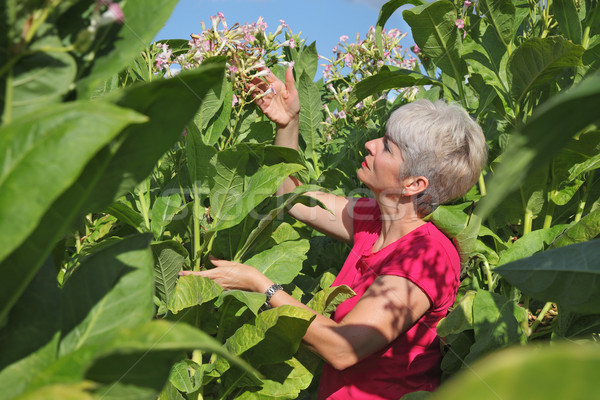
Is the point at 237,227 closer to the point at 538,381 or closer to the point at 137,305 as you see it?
the point at 137,305

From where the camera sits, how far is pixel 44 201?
419 millimetres

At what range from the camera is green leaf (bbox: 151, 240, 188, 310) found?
5.63ft

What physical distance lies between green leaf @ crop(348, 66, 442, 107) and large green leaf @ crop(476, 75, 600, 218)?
186 centimetres

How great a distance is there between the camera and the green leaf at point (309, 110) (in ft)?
9.55

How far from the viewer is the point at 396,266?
1952 millimetres

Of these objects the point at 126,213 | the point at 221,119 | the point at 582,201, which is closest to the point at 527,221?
the point at 582,201

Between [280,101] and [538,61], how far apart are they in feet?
3.25

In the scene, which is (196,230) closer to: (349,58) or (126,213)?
(126,213)

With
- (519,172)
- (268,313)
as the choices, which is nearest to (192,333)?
(519,172)

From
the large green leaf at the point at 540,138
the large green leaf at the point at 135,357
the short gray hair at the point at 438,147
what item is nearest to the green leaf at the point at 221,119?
the short gray hair at the point at 438,147

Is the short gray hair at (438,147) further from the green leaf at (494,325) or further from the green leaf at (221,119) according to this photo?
the green leaf at (221,119)

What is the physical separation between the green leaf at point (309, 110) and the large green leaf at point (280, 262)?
98cm

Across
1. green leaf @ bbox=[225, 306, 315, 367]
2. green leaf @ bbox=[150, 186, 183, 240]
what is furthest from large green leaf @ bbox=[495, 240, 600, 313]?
green leaf @ bbox=[150, 186, 183, 240]

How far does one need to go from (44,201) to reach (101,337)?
0.20 metres
